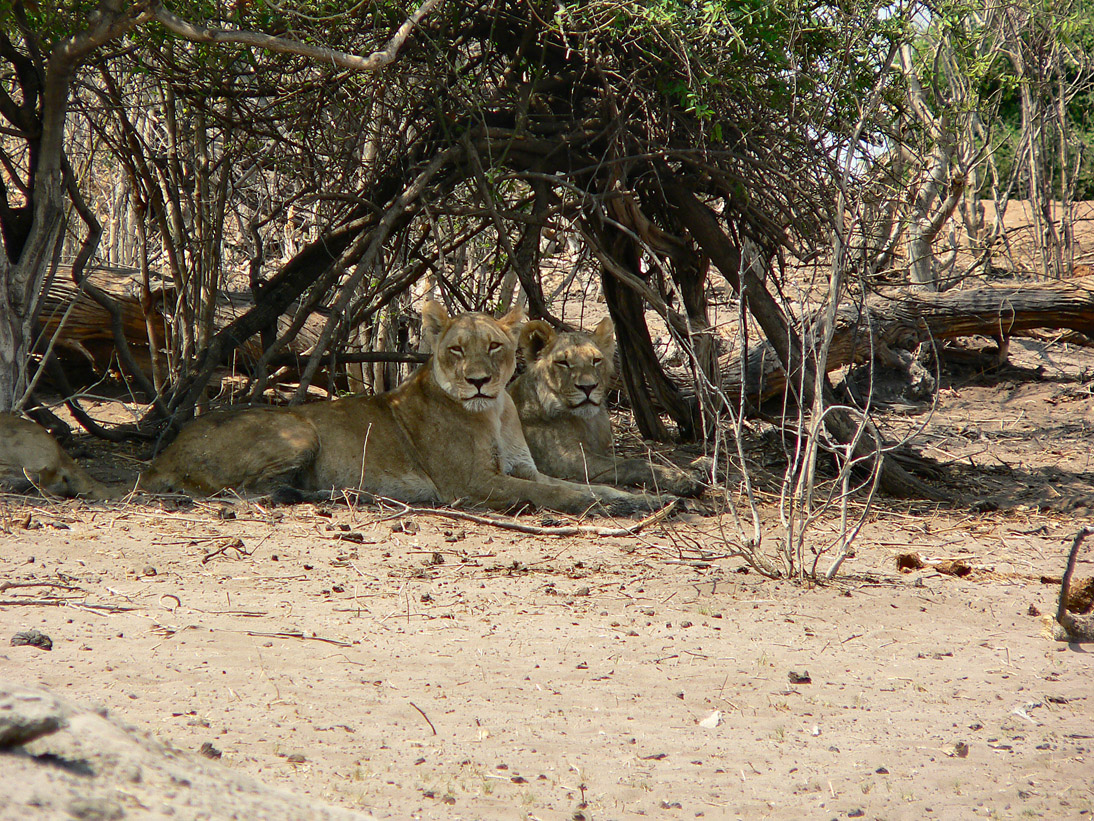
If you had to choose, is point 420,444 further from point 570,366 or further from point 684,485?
point 684,485

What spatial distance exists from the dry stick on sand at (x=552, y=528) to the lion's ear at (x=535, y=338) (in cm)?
163

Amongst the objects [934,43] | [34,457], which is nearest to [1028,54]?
[934,43]

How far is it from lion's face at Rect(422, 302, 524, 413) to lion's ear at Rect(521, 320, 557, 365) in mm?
314

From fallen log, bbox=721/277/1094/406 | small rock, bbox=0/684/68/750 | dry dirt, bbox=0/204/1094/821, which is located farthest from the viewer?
fallen log, bbox=721/277/1094/406

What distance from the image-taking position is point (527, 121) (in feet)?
23.0

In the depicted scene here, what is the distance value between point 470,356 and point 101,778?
16.8 feet

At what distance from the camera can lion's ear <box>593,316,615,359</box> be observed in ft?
24.1

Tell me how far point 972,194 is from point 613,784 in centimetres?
1461

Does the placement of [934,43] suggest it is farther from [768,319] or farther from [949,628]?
[949,628]

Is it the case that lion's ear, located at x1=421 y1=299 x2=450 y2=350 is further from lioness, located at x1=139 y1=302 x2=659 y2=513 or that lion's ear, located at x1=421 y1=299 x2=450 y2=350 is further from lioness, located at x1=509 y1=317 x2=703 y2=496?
lioness, located at x1=509 y1=317 x2=703 y2=496

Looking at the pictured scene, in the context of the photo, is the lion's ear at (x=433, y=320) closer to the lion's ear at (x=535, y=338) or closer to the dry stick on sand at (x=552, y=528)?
the lion's ear at (x=535, y=338)

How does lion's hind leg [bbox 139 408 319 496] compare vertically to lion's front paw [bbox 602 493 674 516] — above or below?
above

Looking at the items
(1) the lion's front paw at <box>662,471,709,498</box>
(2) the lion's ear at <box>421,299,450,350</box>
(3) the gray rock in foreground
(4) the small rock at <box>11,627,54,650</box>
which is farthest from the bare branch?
(3) the gray rock in foreground

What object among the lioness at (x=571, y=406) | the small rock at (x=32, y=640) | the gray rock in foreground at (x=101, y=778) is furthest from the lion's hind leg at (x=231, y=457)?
the gray rock in foreground at (x=101, y=778)
